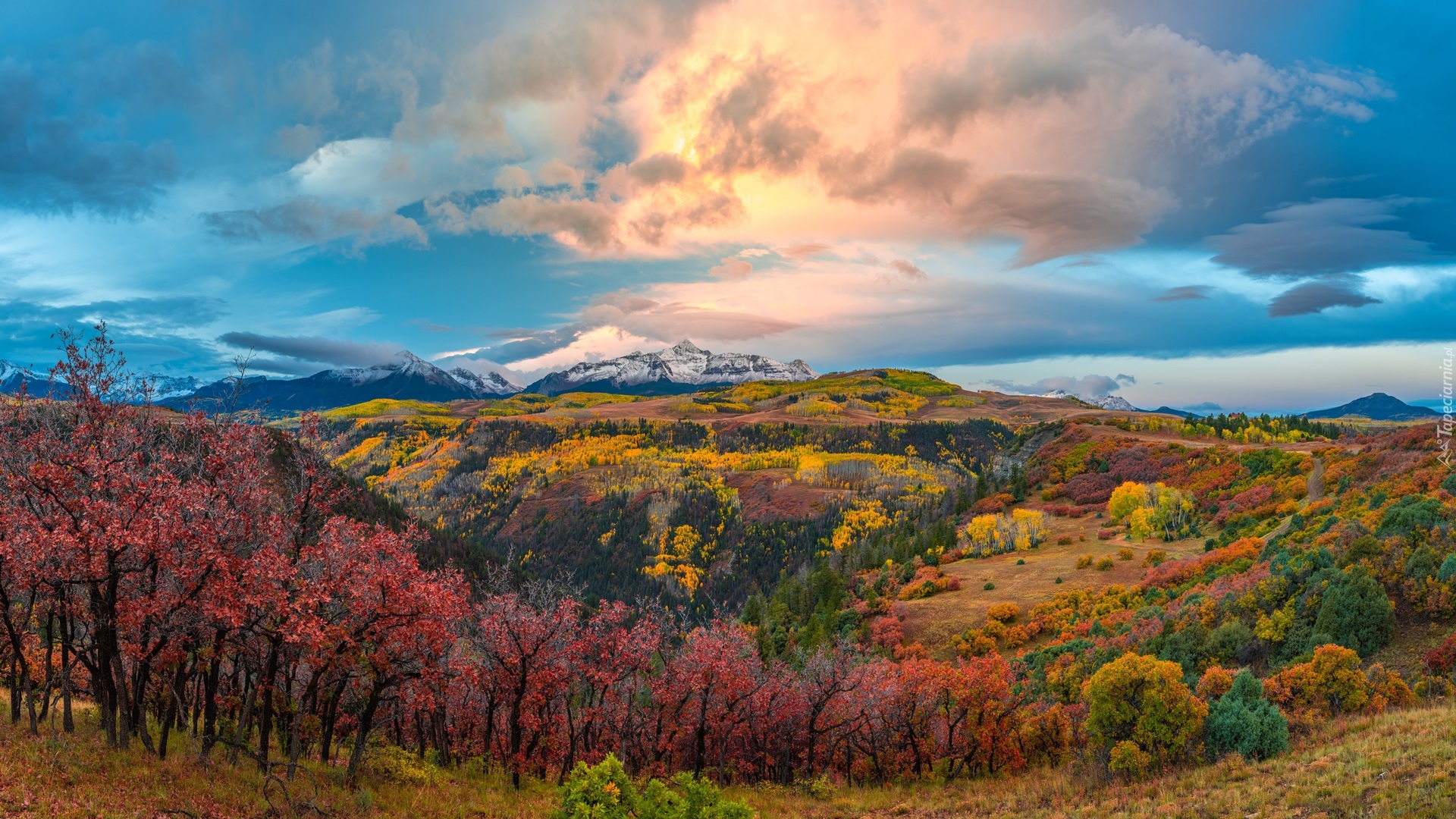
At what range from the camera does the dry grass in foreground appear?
21562 millimetres

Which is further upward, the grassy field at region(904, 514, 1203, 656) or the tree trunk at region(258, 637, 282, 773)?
the tree trunk at region(258, 637, 282, 773)

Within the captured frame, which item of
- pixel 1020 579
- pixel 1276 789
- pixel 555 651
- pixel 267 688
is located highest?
pixel 267 688

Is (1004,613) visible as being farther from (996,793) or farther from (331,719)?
(331,719)

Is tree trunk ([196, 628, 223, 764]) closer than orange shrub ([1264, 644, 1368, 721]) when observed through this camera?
Yes

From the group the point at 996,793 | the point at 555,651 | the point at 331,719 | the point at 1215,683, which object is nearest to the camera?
the point at 331,719

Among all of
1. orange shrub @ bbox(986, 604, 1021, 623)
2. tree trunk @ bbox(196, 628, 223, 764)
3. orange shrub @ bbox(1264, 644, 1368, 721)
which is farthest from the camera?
orange shrub @ bbox(986, 604, 1021, 623)

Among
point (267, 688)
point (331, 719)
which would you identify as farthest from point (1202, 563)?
point (267, 688)

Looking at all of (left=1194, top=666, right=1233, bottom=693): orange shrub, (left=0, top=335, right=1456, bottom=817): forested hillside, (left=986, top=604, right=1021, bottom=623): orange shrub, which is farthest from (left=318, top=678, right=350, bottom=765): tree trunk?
(left=986, top=604, right=1021, bottom=623): orange shrub

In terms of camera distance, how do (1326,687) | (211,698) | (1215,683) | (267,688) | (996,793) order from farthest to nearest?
(996,793)
(1215,683)
(1326,687)
(211,698)
(267,688)

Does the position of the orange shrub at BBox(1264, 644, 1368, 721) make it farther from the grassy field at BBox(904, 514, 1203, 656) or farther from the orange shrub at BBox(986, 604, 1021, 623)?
the orange shrub at BBox(986, 604, 1021, 623)

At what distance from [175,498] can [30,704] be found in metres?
12.8

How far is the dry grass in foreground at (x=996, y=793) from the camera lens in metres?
21.6

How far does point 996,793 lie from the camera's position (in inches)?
1503

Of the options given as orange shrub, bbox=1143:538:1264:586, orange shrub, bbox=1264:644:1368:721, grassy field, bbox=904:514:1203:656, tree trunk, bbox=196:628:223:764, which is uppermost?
tree trunk, bbox=196:628:223:764
